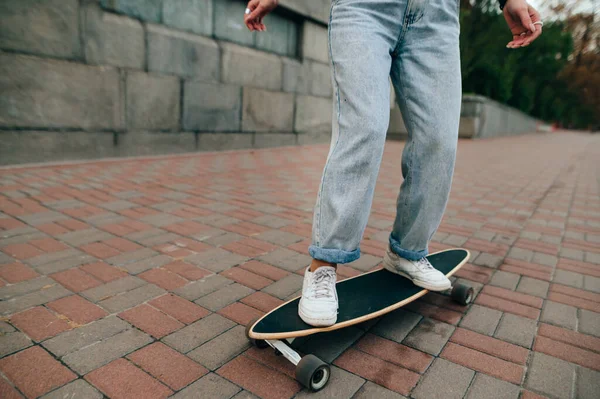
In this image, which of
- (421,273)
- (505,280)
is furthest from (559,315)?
(421,273)

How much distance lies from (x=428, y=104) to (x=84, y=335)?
165cm

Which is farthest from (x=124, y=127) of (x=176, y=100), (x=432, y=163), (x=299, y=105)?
(x=432, y=163)

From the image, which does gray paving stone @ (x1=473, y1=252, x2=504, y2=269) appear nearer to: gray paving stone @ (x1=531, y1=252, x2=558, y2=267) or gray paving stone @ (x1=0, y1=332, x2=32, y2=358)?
gray paving stone @ (x1=531, y1=252, x2=558, y2=267)

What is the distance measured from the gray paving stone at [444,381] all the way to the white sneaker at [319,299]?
370 mm

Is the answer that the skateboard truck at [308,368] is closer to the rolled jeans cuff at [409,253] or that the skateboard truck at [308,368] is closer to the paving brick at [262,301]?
the paving brick at [262,301]

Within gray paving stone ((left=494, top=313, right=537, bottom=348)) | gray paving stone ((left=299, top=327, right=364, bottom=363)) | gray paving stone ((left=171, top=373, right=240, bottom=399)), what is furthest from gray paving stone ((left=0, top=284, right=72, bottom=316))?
gray paving stone ((left=494, top=313, right=537, bottom=348))

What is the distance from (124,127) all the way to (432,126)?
15.9 ft

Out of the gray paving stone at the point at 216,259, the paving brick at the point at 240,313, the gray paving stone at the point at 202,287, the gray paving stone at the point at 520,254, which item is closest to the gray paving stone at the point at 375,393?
the paving brick at the point at 240,313

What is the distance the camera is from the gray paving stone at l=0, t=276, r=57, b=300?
2004 mm

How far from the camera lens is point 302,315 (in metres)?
1.61

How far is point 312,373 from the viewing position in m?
1.41

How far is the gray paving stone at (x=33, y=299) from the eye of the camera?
1876 millimetres

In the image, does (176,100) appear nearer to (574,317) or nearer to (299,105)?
(299,105)

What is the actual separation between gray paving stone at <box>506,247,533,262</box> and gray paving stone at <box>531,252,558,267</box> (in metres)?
0.03
